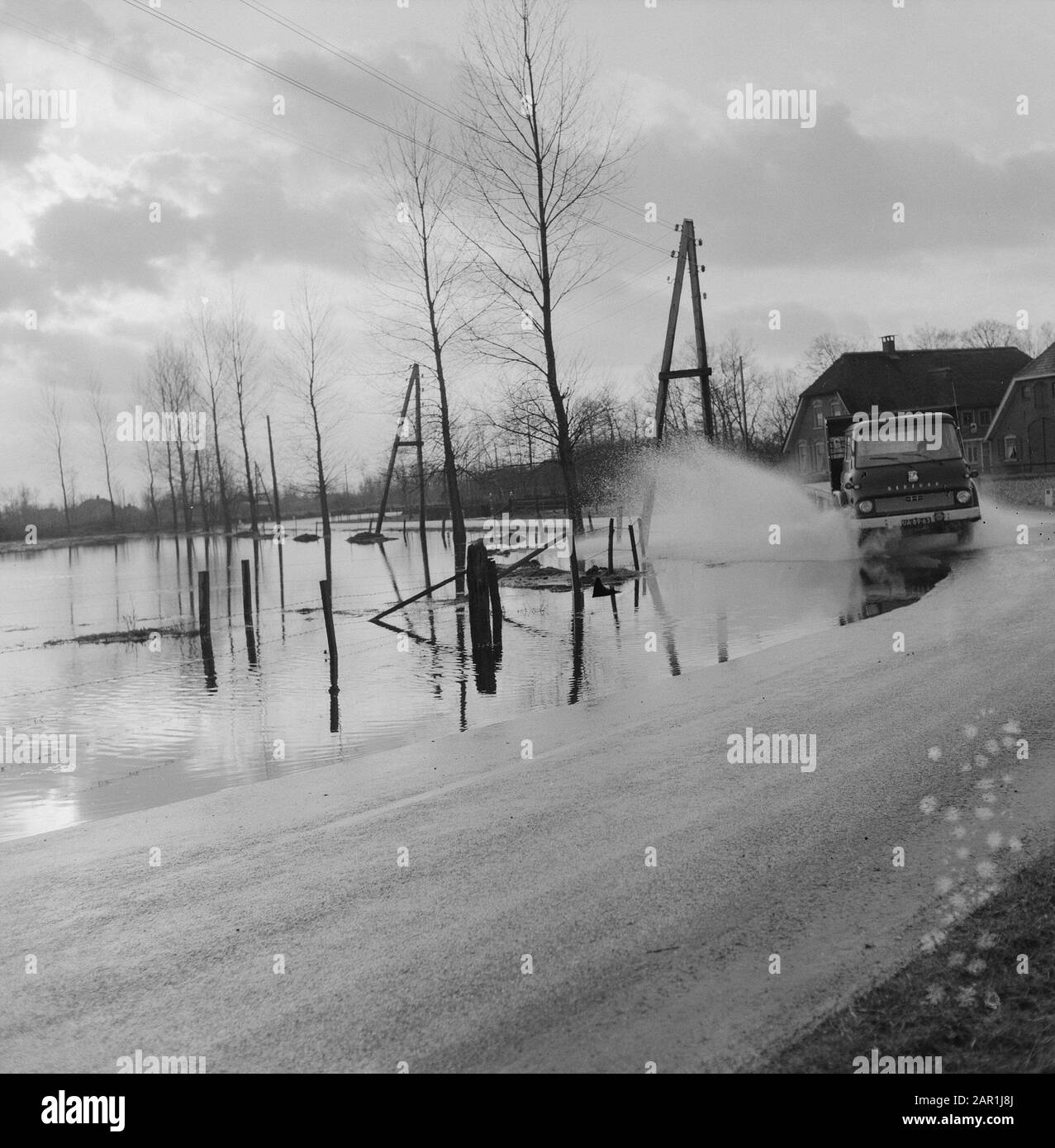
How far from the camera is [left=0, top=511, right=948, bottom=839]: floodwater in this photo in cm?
932

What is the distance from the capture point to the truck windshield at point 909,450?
69.1ft

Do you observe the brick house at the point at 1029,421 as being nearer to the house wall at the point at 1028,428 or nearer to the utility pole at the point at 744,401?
the house wall at the point at 1028,428

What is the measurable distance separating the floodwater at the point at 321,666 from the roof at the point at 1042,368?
46.5 m

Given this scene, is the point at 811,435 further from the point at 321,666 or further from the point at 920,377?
the point at 321,666

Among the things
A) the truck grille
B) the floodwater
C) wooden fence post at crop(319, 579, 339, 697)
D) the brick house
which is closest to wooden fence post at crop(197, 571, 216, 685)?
the floodwater

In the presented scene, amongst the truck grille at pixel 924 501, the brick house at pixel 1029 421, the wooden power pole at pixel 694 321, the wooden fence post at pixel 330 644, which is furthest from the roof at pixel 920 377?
the wooden fence post at pixel 330 644

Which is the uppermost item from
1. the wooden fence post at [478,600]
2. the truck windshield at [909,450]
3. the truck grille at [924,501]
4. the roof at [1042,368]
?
the roof at [1042,368]

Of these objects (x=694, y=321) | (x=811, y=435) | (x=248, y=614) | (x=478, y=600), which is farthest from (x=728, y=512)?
(x=811, y=435)

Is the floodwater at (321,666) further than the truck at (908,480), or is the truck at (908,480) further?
the truck at (908,480)

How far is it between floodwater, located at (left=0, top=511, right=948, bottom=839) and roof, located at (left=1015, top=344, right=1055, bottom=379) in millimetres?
46453

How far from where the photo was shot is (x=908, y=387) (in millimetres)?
78750

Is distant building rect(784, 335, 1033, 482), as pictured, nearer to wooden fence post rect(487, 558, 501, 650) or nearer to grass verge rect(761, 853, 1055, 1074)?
wooden fence post rect(487, 558, 501, 650)

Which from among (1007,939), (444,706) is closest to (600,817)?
(1007,939)
